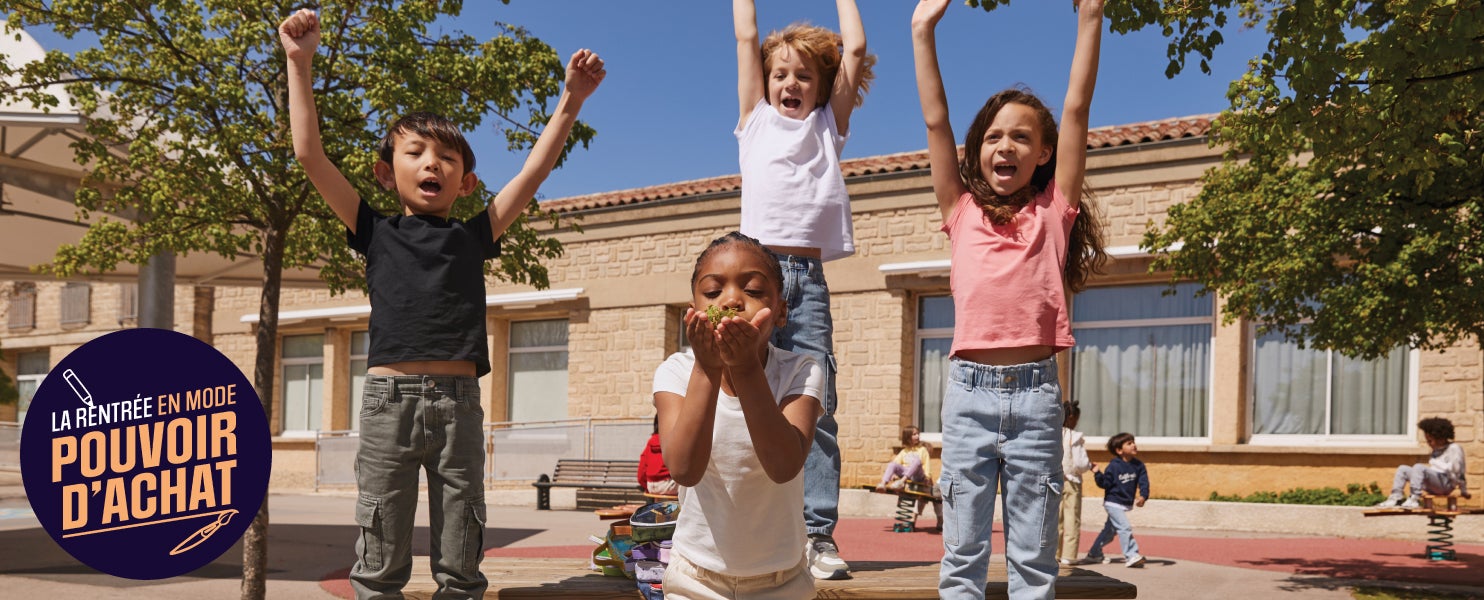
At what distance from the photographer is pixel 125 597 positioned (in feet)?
26.8

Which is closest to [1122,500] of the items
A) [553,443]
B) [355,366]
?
[553,443]

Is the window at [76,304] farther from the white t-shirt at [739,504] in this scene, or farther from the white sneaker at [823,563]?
the white t-shirt at [739,504]

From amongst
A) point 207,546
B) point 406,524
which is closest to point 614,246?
point 207,546

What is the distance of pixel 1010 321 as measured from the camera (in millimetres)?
3391

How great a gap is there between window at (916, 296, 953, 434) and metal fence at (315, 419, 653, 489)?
4.48 m

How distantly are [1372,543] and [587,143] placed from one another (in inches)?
396

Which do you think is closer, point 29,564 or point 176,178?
point 176,178

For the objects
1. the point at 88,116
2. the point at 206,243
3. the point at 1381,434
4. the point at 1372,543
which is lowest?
the point at 1372,543

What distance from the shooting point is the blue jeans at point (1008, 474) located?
3.37 m

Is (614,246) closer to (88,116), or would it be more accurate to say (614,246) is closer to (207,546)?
(88,116)

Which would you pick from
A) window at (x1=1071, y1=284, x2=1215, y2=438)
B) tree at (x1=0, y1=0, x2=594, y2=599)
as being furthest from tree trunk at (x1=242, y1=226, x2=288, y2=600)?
window at (x1=1071, y1=284, x2=1215, y2=438)

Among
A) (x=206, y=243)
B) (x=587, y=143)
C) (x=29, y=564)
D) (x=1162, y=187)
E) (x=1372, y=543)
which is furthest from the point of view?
(x=1162, y=187)

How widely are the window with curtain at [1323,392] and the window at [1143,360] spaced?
744mm

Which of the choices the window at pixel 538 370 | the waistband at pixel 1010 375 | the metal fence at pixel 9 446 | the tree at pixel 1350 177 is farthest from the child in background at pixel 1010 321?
the metal fence at pixel 9 446
